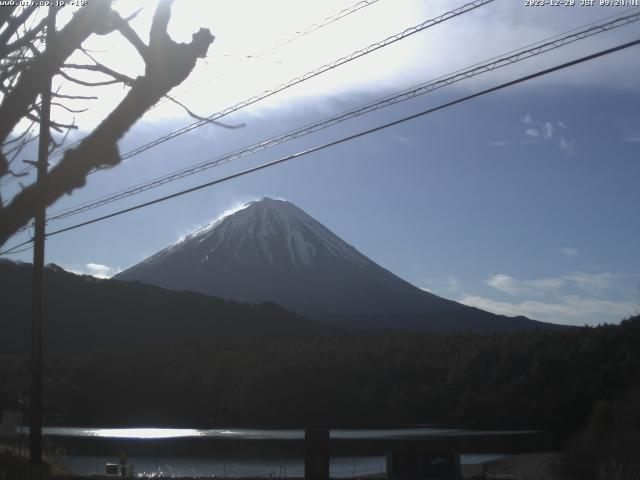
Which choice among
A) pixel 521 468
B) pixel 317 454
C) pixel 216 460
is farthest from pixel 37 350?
pixel 216 460

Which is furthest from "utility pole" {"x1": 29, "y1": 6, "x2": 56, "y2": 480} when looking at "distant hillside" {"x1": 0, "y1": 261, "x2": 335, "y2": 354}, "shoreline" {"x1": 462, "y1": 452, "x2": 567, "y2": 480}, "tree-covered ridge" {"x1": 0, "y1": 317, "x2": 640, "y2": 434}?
"distant hillside" {"x1": 0, "y1": 261, "x2": 335, "y2": 354}

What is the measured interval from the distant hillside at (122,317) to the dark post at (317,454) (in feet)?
239

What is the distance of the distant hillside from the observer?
91500mm

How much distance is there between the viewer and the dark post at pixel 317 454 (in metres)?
19.0

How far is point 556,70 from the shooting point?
9984 millimetres

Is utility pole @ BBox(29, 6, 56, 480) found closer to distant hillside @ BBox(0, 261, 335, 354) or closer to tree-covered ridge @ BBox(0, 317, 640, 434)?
tree-covered ridge @ BBox(0, 317, 640, 434)

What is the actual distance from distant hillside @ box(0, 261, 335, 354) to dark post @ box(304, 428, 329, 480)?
72.7 meters

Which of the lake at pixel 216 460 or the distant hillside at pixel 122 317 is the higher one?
the distant hillside at pixel 122 317

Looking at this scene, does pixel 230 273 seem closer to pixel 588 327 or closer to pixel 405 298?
pixel 405 298

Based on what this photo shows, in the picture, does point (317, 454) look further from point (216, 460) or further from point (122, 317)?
point (122, 317)

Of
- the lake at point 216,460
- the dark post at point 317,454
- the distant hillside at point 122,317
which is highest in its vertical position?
the distant hillside at point 122,317

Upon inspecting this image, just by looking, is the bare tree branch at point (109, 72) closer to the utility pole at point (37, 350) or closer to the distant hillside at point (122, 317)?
the utility pole at point (37, 350)

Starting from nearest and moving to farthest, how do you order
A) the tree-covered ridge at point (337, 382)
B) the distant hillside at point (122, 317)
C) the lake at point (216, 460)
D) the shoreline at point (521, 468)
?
1. the shoreline at point (521, 468)
2. the lake at point (216, 460)
3. the tree-covered ridge at point (337, 382)
4. the distant hillside at point (122, 317)

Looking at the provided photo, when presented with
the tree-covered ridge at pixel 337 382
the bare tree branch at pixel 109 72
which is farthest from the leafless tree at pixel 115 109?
the tree-covered ridge at pixel 337 382
